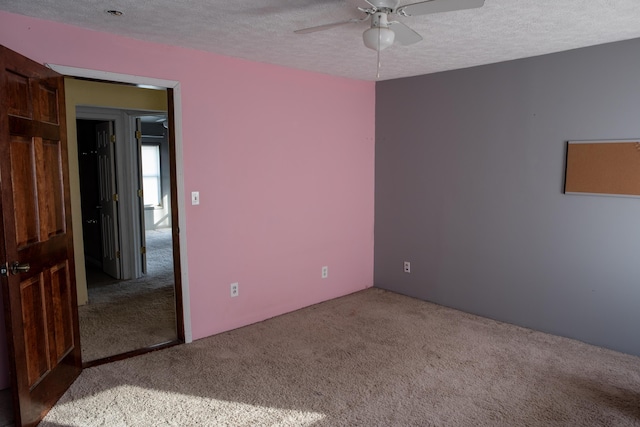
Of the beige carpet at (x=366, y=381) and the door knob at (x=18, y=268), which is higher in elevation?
the door knob at (x=18, y=268)

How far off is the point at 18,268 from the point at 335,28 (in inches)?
86.6

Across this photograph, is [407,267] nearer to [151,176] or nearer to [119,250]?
[119,250]

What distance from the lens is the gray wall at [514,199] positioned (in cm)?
321

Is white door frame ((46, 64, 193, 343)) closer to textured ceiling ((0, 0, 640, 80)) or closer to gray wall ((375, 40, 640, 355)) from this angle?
textured ceiling ((0, 0, 640, 80))

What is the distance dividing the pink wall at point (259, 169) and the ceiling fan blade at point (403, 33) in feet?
5.25

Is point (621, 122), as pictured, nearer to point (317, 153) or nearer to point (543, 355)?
point (543, 355)

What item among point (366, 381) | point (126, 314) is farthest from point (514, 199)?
point (126, 314)

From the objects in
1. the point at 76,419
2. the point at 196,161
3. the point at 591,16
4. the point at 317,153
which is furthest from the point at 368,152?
the point at 76,419

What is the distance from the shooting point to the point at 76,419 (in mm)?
2428

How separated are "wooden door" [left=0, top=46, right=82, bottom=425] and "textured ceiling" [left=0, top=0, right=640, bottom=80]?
51 centimetres

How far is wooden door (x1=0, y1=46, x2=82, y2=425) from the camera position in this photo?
215 cm

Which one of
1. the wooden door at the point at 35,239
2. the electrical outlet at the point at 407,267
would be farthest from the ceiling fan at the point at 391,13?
the electrical outlet at the point at 407,267

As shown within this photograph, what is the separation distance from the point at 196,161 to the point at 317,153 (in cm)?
127

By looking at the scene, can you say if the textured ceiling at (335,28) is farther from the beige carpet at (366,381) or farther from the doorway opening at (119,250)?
the beige carpet at (366,381)
